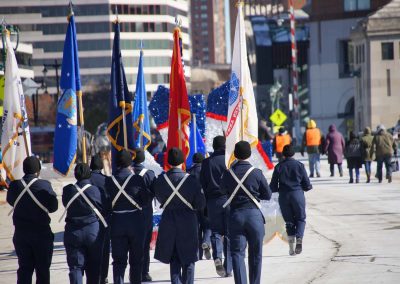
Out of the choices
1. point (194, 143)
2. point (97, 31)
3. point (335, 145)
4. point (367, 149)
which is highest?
point (97, 31)

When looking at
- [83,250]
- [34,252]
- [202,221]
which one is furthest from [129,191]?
[202,221]

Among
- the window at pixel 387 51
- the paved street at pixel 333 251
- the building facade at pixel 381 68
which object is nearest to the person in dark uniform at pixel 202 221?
the paved street at pixel 333 251

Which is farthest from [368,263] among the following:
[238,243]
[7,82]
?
[7,82]

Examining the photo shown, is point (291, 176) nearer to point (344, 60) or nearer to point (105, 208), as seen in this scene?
point (105, 208)

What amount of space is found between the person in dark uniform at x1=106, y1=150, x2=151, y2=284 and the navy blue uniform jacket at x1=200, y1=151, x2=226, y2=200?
1754mm

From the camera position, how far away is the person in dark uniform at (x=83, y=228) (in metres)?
12.9

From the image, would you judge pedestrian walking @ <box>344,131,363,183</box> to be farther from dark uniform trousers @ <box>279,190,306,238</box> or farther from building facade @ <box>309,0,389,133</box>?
building facade @ <box>309,0,389,133</box>

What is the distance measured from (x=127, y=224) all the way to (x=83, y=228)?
701mm

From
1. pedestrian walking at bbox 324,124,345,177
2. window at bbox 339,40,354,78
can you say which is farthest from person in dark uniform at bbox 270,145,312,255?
window at bbox 339,40,354,78

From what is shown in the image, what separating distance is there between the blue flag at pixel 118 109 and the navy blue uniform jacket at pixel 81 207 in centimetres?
384

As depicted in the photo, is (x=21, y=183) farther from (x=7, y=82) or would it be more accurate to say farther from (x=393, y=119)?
(x=393, y=119)

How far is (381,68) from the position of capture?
2904 inches

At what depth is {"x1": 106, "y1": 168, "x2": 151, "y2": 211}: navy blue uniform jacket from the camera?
536 inches

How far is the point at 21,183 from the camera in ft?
43.3
